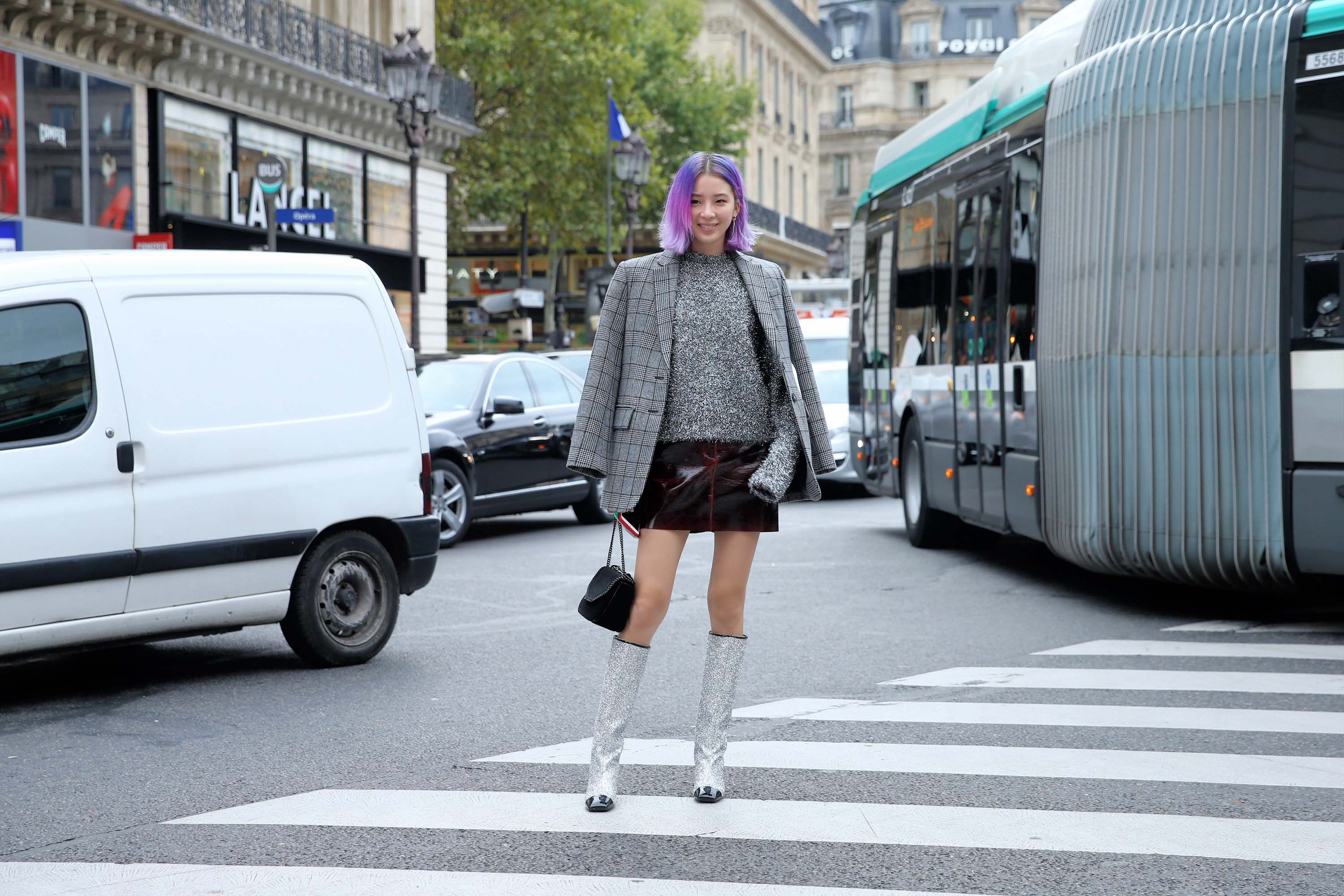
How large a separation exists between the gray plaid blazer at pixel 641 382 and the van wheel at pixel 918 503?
805 cm

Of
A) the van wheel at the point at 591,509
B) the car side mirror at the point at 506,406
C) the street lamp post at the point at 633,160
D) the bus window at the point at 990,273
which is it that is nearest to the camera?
the bus window at the point at 990,273

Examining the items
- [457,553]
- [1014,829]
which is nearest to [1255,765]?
[1014,829]

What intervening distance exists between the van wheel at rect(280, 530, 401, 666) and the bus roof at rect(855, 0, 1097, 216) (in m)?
4.81

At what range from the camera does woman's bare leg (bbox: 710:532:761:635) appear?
15.2 ft

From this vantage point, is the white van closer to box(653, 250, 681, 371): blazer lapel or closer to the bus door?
box(653, 250, 681, 371): blazer lapel

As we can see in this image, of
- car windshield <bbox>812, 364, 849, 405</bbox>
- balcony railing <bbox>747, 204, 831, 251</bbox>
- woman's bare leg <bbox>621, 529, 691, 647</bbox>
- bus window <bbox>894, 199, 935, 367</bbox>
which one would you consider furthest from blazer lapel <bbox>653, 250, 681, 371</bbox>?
balcony railing <bbox>747, 204, 831, 251</bbox>

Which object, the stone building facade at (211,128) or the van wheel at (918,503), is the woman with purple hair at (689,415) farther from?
the stone building facade at (211,128)

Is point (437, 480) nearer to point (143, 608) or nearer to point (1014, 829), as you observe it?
point (143, 608)

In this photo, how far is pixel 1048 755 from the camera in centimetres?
547

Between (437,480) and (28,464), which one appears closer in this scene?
(28,464)

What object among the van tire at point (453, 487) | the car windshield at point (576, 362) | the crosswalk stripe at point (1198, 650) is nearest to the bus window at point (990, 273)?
the crosswalk stripe at point (1198, 650)

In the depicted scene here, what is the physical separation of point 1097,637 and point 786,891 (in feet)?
15.7

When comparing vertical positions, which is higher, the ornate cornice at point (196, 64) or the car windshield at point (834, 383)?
the ornate cornice at point (196, 64)

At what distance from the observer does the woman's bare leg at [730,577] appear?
182 inches
